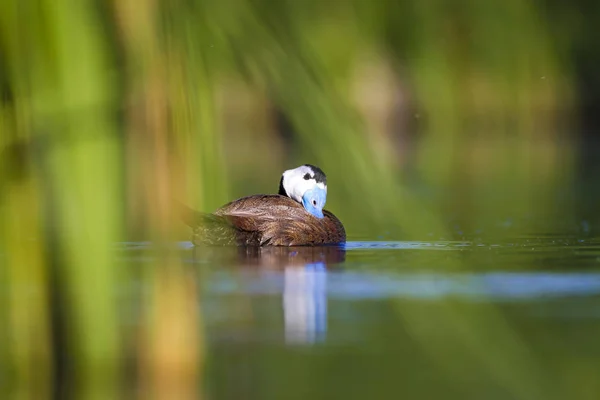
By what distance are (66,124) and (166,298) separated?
8.7 inches

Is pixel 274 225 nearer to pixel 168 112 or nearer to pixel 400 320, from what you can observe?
pixel 400 320

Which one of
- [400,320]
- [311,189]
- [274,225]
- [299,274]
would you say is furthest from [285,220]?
[400,320]

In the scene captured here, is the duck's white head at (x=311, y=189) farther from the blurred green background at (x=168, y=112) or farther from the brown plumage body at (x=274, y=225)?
the blurred green background at (x=168, y=112)

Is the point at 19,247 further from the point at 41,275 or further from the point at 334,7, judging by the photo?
the point at 334,7

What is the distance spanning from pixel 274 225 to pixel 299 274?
5.55ft

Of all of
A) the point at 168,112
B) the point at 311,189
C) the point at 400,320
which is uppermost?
the point at 168,112

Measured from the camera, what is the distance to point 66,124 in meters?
1.22

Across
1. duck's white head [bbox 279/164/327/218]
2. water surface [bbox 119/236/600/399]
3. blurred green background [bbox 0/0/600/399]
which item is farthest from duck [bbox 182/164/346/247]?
blurred green background [bbox 0/0/600/399]

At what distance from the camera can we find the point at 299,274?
6691 millimetres

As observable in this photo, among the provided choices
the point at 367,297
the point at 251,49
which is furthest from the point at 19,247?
the point at 367,297

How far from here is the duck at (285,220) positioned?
8211 mm

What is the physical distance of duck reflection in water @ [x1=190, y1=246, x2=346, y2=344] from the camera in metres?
4.75

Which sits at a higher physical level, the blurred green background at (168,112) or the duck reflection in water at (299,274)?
the blurred green background at (168,112)

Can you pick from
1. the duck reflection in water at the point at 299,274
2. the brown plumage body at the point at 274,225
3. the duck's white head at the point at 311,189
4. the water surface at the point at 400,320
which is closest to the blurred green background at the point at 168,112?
the water surface at the point at 400,320
